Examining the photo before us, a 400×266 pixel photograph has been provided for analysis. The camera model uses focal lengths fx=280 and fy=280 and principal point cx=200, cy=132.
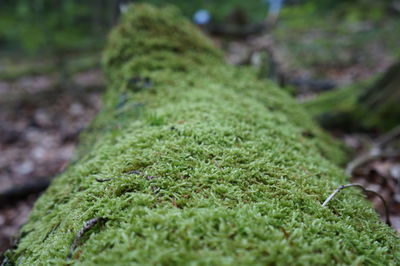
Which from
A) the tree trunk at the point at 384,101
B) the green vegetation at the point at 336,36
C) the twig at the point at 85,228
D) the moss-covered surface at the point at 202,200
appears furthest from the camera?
the green vegetation at the point at 336,36

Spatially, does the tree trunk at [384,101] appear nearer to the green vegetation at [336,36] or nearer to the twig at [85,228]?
the green vegetation at [336,36]

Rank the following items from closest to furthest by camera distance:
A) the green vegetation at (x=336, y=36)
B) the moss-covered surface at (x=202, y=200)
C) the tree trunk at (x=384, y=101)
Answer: the moss-covered surface at (x=202, y=200), the tree trunk at (x=384, y=101), the green vegetation at (x=336, y=36)

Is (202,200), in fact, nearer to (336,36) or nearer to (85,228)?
(85,228)

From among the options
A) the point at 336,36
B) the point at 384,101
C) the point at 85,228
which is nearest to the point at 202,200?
the point at 85,228

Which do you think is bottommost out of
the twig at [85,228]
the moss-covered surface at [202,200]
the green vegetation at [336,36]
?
the twig at [85,228]

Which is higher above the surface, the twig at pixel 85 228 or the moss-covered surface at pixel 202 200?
the moss-covered surface at pixel 202 200

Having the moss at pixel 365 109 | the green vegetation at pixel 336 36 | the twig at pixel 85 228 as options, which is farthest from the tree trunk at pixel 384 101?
the twig at pixel 85 228

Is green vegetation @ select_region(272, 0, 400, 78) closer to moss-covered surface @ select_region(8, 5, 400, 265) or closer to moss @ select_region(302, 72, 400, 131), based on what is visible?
moss @ select_region(302, 72, 400, 131)

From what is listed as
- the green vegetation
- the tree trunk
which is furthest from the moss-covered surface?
the green vegetation
